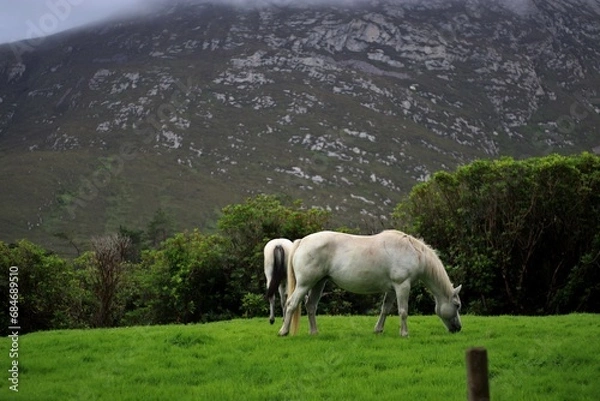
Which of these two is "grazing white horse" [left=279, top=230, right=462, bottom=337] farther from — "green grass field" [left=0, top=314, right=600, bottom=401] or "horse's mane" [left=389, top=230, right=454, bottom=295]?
"green grass field" [left=0, top=314, right=600, bottom=401]

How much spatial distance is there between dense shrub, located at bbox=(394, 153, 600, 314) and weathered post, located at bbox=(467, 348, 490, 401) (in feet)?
70.0

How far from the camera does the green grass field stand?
8.34 meters

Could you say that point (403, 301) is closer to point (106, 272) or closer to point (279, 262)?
point (279, 262)

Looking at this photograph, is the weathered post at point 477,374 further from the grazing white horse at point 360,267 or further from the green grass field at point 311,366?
the grazing white horse at point 360,267

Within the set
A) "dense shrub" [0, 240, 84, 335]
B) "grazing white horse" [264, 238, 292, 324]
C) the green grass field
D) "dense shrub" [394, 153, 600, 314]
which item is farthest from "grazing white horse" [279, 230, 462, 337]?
"dense shrub" [0, 240, 84, 335]

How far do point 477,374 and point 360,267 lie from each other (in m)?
7.93

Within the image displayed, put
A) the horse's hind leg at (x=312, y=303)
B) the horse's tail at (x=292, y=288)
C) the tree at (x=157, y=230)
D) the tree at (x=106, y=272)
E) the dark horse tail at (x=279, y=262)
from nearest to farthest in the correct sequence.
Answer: the horse's tail at (x=292, y=288)
the horse's hind leg at (x=312, y=303)
the dark horse tail at (x=279, y=262)
the tree at (x=106, y=272)
the tree at (x=157, y=230)

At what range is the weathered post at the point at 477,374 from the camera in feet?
15.4

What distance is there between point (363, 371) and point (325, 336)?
3368mm

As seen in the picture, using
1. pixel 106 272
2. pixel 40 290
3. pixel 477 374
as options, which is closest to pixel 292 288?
pixel 477 374

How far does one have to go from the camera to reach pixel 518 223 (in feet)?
85.0

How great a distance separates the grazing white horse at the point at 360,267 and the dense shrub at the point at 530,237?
13.3 meters

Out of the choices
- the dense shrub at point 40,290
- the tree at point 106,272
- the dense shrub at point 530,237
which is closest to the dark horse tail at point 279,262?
the dense shrub at point 530,237

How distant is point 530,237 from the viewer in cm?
2572
